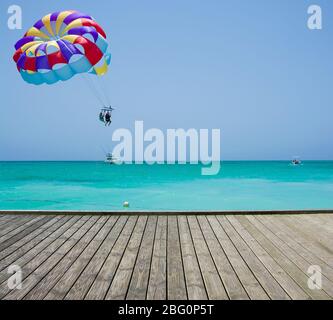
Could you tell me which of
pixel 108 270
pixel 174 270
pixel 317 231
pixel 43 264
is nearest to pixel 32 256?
pixel 43 264

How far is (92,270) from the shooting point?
2418 mm

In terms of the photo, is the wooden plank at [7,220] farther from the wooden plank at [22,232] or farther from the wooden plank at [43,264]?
the wooden plank at [43,264]

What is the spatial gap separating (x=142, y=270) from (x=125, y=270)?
15 centimetres

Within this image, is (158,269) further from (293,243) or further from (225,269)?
(293,243)

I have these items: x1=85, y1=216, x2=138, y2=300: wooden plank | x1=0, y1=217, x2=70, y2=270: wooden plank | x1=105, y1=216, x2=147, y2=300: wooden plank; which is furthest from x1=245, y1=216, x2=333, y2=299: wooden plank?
x1=0, y1=217, x2=70, y2=270: wooden plank

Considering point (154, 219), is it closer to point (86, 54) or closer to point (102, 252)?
point (102, 252)

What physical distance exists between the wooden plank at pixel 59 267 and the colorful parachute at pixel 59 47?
13.2 feet

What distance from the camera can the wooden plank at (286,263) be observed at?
6.76ft

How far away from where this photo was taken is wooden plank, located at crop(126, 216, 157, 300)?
6.68ft

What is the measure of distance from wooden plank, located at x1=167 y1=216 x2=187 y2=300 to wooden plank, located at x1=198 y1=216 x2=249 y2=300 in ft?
1.07

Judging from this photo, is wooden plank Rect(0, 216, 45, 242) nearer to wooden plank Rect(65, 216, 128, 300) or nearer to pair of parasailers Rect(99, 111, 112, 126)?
wooden plank Rect(65, 216, 128, 300)

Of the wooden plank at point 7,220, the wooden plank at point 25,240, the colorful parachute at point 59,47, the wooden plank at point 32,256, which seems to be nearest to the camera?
the wooden plank at point 32,256

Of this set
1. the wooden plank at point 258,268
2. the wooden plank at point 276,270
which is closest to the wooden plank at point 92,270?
the wooden plank at point 258,268

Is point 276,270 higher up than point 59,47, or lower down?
lower down
